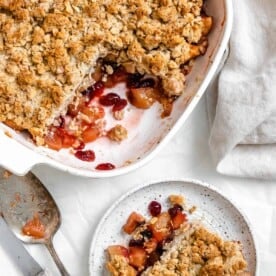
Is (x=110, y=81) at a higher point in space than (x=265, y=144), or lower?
higher

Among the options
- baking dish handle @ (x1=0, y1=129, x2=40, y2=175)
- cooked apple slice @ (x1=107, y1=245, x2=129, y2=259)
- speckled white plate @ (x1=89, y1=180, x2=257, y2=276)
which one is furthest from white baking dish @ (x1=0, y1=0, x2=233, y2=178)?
cooked apple slice @ (x1=107, y1=245, x2=129, y2=259)

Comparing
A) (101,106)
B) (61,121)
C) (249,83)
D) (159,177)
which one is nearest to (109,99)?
(101,106)

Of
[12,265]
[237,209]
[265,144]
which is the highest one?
[265,144]

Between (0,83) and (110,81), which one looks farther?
(110,81)

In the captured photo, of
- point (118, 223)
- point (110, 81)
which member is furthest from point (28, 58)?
point (118, 223)

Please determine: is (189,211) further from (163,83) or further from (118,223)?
(163,83)

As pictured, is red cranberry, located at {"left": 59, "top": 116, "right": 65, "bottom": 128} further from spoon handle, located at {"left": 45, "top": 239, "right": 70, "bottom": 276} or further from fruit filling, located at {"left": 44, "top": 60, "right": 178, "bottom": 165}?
spoon handle, located at {"left": 45, "top": 239, "right": 70, "bottom": 276}
